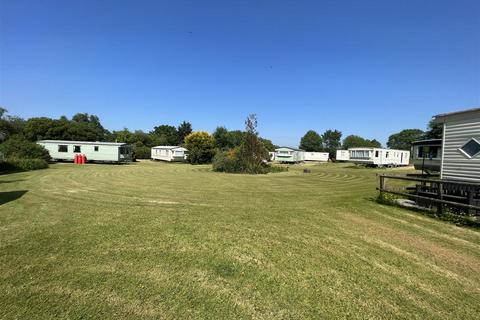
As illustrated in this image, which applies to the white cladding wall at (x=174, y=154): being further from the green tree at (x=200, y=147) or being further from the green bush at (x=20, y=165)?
the green bush at (x=20, y=165)

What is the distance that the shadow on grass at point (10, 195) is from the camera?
8.77 meters

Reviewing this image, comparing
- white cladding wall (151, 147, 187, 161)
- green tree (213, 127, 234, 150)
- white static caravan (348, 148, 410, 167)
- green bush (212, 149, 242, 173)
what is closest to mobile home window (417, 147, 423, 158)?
green bush (212, 149, 242, 173)

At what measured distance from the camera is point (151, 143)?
2591 inches

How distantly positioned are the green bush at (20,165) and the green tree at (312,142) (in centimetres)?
8411

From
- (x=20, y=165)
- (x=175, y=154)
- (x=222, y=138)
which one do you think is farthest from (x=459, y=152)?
(x=222, y=138)

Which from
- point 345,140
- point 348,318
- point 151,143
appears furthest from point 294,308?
point 345,140

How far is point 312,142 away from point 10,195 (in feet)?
307

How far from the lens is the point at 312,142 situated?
96.2m

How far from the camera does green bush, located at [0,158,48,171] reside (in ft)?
60.6

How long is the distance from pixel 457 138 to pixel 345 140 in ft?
329

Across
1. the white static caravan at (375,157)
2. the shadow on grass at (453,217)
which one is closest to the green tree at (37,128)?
the white static caravan at (375,157)

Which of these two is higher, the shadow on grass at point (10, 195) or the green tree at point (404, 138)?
the green tree at point (404, 138)

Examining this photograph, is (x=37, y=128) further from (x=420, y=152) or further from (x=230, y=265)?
(x=420, y=152)

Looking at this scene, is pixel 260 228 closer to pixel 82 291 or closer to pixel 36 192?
pixel 82 291
